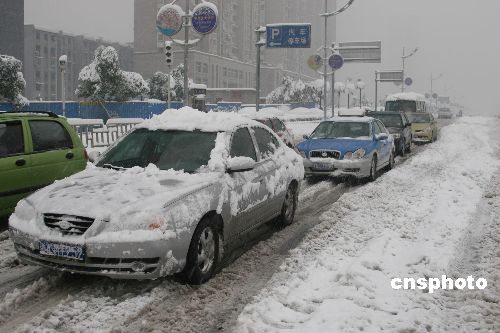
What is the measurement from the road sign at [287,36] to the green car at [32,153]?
71.5 feet

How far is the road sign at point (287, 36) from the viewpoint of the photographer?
28.5m

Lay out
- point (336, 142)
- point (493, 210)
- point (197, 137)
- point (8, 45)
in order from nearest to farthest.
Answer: point (197, 137)
point (493, 210)
point (336, 142)
point (8, 45)

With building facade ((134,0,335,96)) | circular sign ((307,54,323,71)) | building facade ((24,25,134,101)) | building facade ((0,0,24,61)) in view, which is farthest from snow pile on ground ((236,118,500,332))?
building facade ((24,25,134,101))

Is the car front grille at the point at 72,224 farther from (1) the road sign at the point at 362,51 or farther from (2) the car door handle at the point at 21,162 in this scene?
(1) the road sign at the point at 362,51

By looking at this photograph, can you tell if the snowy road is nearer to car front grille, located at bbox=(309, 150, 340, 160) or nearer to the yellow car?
car front grille, located at bbox=(309, 150, 340, 160)

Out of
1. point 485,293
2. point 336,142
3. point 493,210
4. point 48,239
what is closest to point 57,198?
point 48,239

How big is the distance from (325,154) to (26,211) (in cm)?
795

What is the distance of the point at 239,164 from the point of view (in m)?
5.68

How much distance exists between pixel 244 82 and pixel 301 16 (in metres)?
55.9

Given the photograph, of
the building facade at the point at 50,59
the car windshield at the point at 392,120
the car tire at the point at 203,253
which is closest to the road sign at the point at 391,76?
the car windshield at the point at 392,120

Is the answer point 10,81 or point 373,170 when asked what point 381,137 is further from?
point 10,81

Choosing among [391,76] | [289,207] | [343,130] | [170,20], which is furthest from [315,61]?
[391,76]

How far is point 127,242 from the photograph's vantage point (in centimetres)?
443

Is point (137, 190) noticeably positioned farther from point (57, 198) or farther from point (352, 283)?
point (352, 283)
